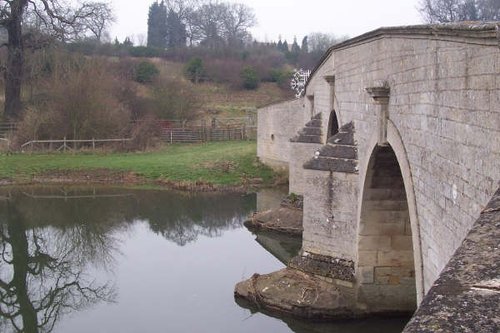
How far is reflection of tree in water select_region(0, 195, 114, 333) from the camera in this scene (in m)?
11.0

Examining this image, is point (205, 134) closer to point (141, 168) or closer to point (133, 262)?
point (141, 168)

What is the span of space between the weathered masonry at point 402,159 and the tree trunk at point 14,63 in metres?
18.9

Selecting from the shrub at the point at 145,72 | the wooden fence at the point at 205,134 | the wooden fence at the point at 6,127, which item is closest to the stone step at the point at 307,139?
the wooden fence at the point at 205,134

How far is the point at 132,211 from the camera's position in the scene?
18.7 m

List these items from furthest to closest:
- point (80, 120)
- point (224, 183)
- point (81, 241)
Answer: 1. point (80, 120)
2. point (224, 183)
3. point (81, 241)

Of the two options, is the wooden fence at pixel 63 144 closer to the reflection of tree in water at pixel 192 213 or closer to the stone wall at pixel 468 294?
the reflection of tree in water at pixel 192 213

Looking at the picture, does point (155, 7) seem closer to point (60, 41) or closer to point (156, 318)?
point (60, 41)

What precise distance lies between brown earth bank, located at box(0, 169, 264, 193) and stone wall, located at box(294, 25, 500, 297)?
13.3m

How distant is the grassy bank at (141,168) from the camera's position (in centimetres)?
2316

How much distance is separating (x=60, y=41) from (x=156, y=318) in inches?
891

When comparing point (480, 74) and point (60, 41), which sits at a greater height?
point (60, 41)

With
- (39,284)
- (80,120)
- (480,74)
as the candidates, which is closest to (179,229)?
(39,284)

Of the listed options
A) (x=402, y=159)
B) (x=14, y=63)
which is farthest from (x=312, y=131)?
(x=14, y=63)

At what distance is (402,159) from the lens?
22.4 ft
